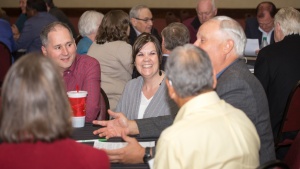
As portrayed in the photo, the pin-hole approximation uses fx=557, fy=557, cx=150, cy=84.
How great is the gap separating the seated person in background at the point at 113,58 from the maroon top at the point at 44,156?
281 cm

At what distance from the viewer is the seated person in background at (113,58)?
492 centimetres

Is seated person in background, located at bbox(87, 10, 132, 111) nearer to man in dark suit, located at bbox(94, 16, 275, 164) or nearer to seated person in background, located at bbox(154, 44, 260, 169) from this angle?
man in dark suit, located at bbox(94, 16, 275, 164)

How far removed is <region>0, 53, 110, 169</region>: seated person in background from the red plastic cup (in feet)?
4.29

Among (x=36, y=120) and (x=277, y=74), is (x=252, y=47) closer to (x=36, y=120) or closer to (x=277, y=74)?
(x=277, y=74)

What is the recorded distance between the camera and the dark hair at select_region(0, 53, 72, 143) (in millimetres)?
1885

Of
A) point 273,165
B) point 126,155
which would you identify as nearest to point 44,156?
point 126,155

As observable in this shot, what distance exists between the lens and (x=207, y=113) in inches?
90.6

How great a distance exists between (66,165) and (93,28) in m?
4.36

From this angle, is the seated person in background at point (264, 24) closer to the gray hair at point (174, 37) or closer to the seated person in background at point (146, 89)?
the gray hair at point (174, 37)

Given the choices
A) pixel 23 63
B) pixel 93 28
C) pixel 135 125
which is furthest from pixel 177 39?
pixel 23 63

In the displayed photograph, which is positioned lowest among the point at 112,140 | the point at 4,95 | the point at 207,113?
the point at 112,140

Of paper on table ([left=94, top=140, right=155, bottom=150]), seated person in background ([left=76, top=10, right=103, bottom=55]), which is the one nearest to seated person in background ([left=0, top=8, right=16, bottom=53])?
seated person in background ([left=76, top=10, right=103, bottom=55])

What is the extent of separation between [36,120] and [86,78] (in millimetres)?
1983

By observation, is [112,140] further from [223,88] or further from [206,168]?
[206,168]
